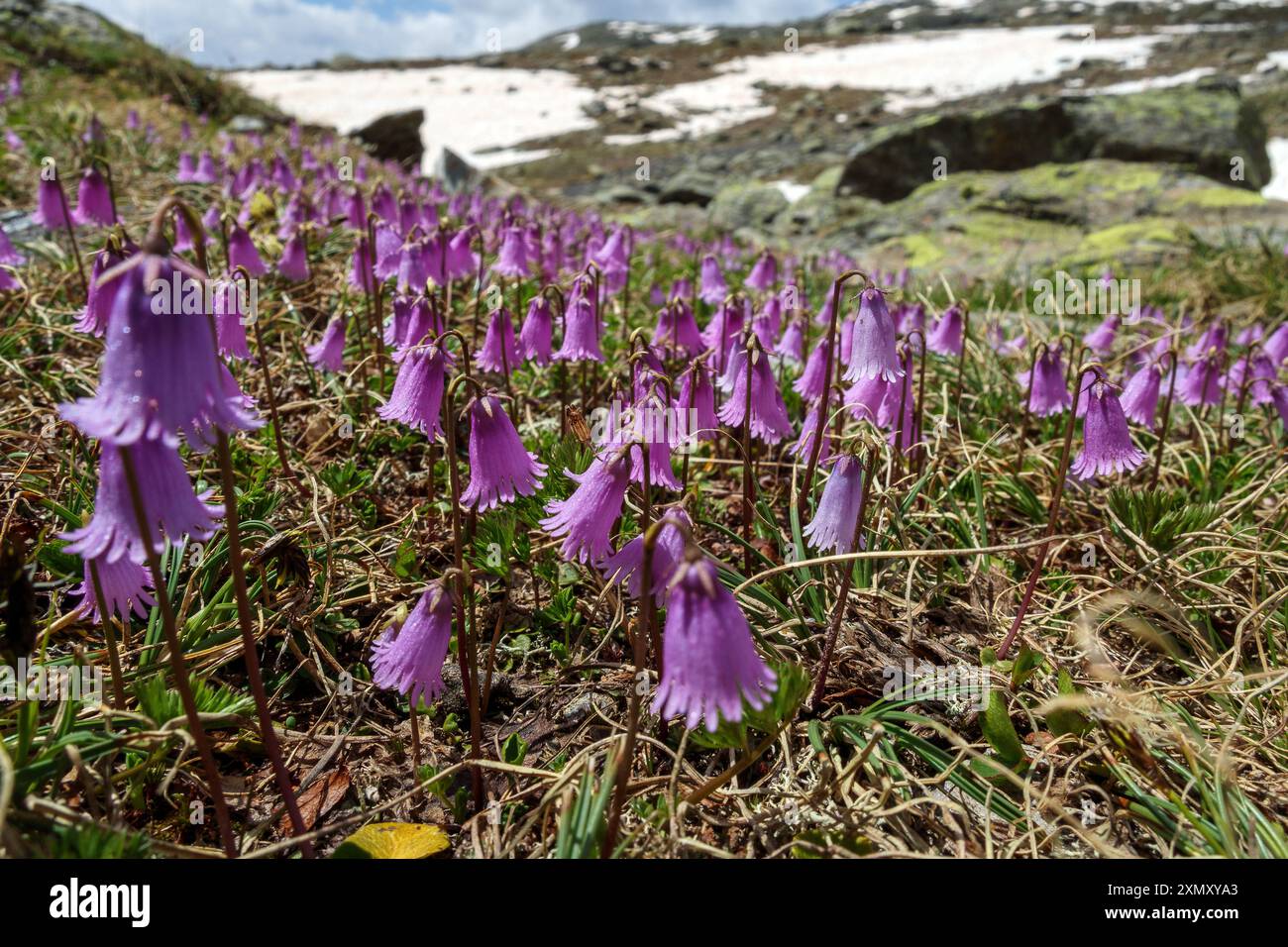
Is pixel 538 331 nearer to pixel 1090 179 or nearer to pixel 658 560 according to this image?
pixel 658 560

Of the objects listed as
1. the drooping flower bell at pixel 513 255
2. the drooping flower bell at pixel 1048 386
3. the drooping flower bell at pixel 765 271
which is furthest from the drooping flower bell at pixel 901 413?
the drooping flower bell at pixel 765 271

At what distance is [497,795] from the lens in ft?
7.21

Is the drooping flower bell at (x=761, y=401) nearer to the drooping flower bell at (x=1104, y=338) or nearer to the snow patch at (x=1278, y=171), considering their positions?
the drooping flower bell at (x=1104, y=338)

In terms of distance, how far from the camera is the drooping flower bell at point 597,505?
2211 millimetres

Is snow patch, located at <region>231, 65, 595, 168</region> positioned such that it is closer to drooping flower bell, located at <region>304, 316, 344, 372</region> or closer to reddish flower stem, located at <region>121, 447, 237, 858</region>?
drooping flower bell, located at <region>304, 316, 344, 372</region>

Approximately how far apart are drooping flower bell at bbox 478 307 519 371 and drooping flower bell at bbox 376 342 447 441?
97cm

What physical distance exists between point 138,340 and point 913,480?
126 inches

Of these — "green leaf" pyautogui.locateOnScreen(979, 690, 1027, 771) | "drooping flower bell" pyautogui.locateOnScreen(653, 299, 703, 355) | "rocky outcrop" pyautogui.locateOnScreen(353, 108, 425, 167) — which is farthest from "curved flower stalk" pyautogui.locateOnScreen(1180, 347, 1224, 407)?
"rocky outcrop" pyautogui.locateOnScreen(353, 108, 425, 167)

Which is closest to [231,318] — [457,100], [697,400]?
[697,400]

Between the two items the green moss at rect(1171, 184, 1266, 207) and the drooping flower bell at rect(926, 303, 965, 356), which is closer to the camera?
the drooping flower bell at rect(926, 303, 965, 356)

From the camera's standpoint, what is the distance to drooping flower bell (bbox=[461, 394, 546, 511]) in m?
2.46

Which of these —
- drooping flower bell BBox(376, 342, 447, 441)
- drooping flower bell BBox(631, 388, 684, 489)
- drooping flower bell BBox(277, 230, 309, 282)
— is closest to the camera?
drooping flower bell BBox(631, 388, 684, 489)
